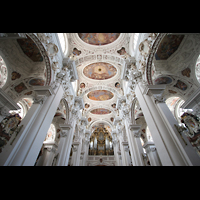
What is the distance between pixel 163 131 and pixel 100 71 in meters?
10.9

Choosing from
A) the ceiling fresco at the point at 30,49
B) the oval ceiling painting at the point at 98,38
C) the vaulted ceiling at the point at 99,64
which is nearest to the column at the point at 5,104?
the ceiling fresco at the point at 30,49

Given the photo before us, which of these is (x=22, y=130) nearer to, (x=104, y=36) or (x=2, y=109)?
(x=2, y=109)

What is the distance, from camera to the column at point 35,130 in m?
4.59

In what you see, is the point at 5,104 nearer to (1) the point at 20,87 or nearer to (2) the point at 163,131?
(1) the point at 20,87

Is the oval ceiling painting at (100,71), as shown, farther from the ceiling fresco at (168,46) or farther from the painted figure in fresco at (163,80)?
the ceiling fresco at (168,46)

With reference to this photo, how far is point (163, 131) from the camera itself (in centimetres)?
531

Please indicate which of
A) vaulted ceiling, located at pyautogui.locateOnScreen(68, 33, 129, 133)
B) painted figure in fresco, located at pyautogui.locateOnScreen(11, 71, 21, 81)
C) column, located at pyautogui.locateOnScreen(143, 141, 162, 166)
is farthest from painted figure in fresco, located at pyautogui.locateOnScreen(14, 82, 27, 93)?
column, located at pyautogui.locateOnScreen(143, 141, 162, 166)

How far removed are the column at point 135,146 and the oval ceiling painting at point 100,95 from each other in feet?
25.4

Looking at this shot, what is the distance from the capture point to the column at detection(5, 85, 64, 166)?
4.59m

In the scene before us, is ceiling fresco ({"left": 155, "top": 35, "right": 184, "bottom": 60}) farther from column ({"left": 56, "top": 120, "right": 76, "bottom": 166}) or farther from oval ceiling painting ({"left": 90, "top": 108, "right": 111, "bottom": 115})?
oval ceiling painting ({"left": 90, "top": 108, "right": 111, "bottom": 115})

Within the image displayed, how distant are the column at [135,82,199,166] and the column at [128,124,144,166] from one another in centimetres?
384
